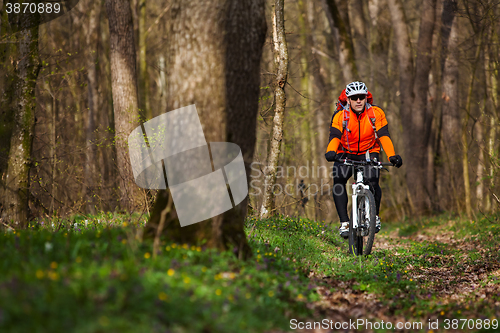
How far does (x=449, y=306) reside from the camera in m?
4.73

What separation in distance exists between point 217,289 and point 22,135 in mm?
6471

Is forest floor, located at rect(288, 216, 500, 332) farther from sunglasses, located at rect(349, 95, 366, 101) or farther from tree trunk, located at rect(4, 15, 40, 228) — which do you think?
tree trunk, located at rect(4, 15, 40, 228)

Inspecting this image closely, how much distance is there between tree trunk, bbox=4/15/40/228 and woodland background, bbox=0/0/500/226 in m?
0.03

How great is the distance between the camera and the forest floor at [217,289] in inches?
113

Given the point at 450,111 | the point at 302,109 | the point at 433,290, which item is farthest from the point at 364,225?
→ the point at 450,111

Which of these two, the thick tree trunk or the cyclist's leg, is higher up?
the thick tree trunk

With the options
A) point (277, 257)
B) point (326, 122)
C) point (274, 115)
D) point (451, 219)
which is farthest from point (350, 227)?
point (326, 122)

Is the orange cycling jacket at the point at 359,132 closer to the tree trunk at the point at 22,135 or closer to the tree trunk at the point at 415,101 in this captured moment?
the tree trunk at the point at 22,135

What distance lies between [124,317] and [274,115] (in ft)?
22.4

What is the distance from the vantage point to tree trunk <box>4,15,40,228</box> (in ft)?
27.9

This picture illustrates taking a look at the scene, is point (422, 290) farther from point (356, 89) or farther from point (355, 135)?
point (356, 89)

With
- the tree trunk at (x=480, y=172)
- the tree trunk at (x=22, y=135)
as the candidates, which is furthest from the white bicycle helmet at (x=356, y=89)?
the tree trunk at (x=22, y=135)

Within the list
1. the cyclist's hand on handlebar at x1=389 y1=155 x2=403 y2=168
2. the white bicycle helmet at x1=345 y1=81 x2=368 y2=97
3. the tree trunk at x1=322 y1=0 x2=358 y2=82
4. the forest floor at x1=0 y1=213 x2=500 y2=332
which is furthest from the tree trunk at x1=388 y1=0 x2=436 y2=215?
the white bicycle helmet at x1=345 y1=81 x2=368 y2=97

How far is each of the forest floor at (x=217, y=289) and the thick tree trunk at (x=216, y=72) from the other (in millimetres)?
398
